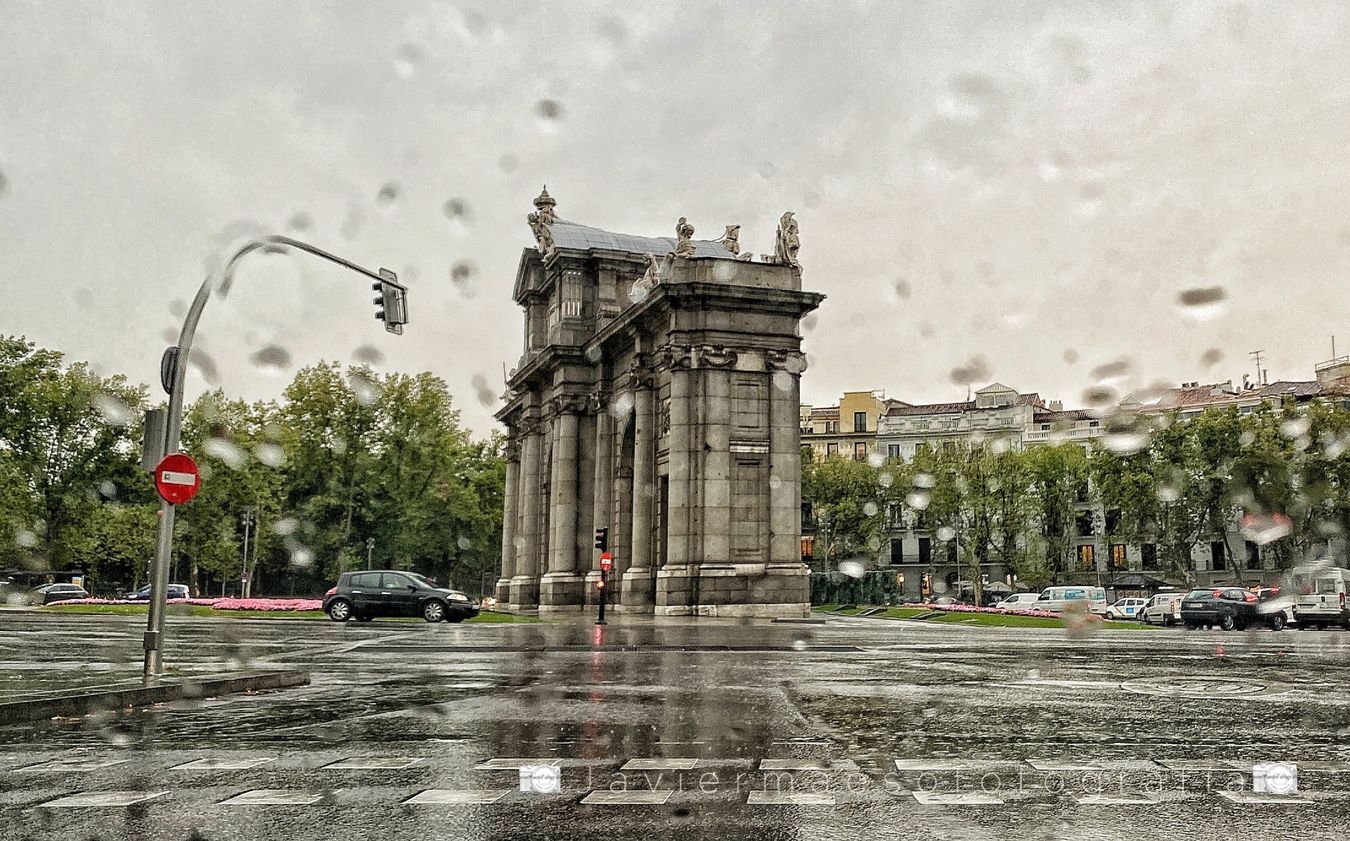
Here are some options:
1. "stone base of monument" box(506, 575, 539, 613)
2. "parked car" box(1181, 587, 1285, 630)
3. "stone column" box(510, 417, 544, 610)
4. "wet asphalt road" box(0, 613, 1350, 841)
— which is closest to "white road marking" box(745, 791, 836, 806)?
"wet asphalt road" box(0, 613, 1350, 841)

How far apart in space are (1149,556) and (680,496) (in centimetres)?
5768

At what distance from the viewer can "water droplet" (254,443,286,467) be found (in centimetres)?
7519

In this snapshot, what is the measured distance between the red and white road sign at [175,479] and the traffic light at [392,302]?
627 centimetres

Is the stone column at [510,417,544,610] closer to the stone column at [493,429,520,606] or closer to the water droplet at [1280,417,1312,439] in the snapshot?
the stone column at [493,429,520,606]

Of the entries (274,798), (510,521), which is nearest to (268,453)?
(510,521)

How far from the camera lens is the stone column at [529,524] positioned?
56938 mm

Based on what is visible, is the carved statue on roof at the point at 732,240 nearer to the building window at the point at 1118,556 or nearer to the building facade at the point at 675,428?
the building facade at the point at 675,428

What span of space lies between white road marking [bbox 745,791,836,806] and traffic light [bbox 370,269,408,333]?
14.6 m

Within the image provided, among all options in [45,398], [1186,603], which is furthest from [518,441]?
[1186,603]

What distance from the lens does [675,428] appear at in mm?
41844

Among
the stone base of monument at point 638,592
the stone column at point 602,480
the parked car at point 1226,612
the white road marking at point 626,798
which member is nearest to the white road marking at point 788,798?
the white road marking at point 626,798

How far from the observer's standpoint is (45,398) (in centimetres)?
6825

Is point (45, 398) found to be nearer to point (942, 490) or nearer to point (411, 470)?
point (411, 470)

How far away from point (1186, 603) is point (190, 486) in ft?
113
